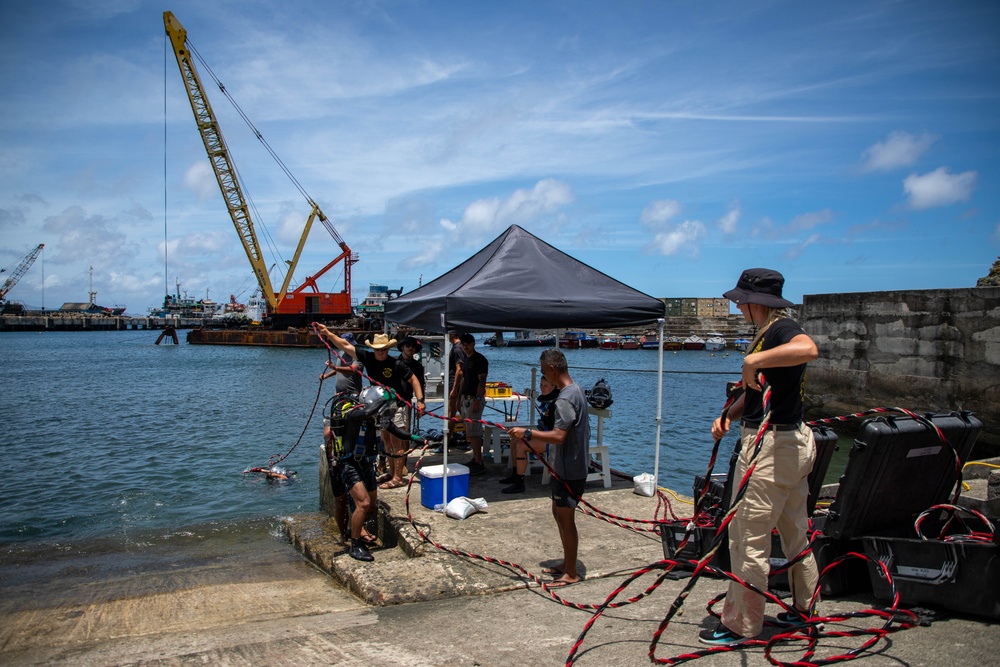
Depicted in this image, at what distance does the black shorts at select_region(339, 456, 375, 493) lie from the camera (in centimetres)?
620

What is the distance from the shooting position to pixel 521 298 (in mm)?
6848

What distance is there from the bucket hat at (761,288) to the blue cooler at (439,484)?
3849mm

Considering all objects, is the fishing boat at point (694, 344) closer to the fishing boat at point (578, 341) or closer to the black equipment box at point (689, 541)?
the fishing boat at point (578, 341)

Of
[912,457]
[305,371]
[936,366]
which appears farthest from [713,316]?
[912,457]

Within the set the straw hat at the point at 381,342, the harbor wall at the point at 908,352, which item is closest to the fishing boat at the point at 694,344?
the harbor wall at the point at 908,352

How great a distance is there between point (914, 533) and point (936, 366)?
1265 cm

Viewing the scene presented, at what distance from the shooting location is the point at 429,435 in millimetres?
8883

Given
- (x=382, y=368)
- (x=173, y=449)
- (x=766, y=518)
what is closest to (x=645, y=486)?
(x=382, y=368)

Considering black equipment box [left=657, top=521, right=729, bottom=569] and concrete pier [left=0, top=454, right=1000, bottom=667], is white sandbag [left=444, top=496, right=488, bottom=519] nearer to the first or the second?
concrete pier [left=0, top=454, right=1000, bottom=667]

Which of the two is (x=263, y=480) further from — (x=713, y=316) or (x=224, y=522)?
(x=713, y=316)

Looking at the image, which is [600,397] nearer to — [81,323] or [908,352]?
[908,352]

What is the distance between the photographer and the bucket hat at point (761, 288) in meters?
3.72

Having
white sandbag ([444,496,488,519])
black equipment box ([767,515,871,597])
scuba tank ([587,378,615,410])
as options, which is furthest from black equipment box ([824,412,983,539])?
white sandbag ([444,496,488,519])

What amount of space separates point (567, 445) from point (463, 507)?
211 cm
